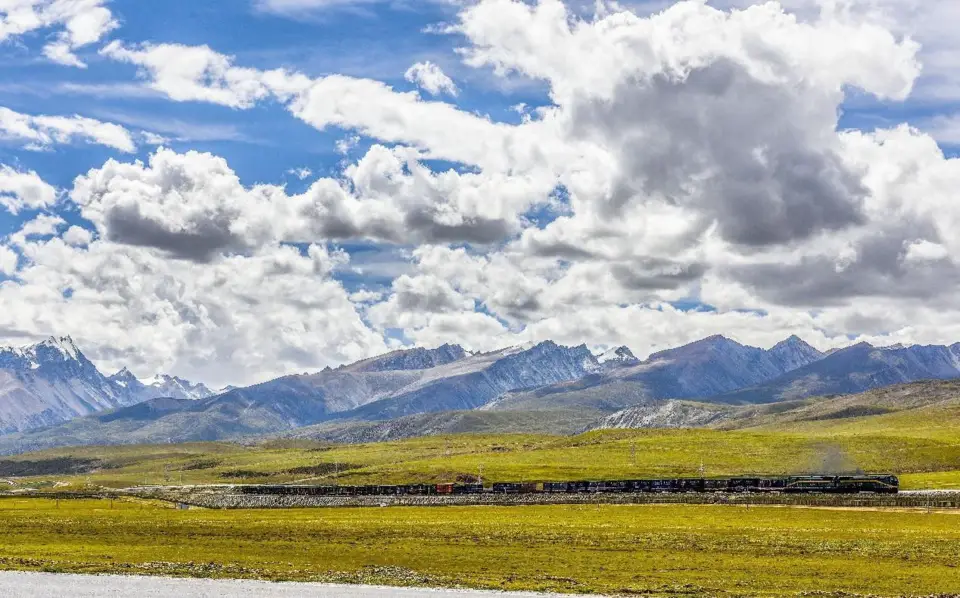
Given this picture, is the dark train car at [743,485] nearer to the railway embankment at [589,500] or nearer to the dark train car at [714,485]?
the dark train car at [714,485]

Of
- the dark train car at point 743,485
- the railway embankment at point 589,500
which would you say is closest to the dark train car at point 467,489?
the railway embankment at point 589,500

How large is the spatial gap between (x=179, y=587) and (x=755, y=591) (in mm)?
41563

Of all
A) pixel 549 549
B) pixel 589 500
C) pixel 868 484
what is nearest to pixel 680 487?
pixel 589 500

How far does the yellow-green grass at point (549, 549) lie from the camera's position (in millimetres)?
70625

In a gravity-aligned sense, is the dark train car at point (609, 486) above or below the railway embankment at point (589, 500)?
above

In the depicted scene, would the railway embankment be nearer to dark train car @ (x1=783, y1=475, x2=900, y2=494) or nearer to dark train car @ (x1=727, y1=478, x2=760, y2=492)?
dark train car @ (x1=783, y1=475, x2=900, y2=494)

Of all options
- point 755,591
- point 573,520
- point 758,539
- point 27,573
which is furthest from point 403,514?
point 755,591

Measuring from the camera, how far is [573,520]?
403 feet

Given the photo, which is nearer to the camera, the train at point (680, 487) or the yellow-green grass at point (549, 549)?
the yellow-green grass at point (549, 549)

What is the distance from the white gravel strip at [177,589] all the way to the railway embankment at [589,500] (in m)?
90.9

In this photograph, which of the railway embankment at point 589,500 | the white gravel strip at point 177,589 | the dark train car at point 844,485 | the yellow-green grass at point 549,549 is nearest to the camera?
the white gravel strip at point 177,589

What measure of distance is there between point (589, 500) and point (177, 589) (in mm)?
99271

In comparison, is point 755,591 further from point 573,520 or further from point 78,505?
point 78,505

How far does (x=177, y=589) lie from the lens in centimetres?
7012
